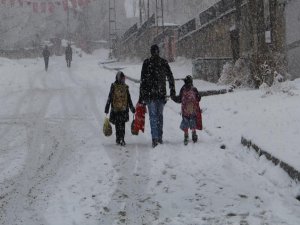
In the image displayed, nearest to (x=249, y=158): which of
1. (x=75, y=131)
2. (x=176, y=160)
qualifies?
(x=176, y=160)

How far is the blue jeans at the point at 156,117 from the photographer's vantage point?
367 inches

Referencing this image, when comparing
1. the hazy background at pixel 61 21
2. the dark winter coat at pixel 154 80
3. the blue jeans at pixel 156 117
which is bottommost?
the blue jeans at pixel 156 117

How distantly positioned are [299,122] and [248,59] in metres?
6.96

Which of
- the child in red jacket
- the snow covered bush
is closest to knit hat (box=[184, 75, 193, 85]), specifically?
the child in red jacket

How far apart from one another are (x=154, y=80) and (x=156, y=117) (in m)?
0.69

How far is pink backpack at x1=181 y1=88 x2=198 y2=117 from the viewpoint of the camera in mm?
9430

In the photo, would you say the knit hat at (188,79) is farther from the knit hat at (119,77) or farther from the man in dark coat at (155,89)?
the knit hat at (119,77)

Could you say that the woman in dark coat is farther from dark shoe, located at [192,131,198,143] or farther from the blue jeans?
dark shoe, located at [192,131,198,143]

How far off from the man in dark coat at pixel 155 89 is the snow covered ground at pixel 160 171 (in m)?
0.45

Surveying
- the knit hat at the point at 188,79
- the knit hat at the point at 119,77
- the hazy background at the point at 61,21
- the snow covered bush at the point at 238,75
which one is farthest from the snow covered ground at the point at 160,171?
the hazy background at the point at 61,21

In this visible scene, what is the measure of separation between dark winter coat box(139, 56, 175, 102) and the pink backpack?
0.32 metres

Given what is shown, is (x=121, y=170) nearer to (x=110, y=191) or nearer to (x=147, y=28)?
(x=110, y=191)

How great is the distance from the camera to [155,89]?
370 inches

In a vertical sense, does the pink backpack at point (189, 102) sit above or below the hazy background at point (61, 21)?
below
